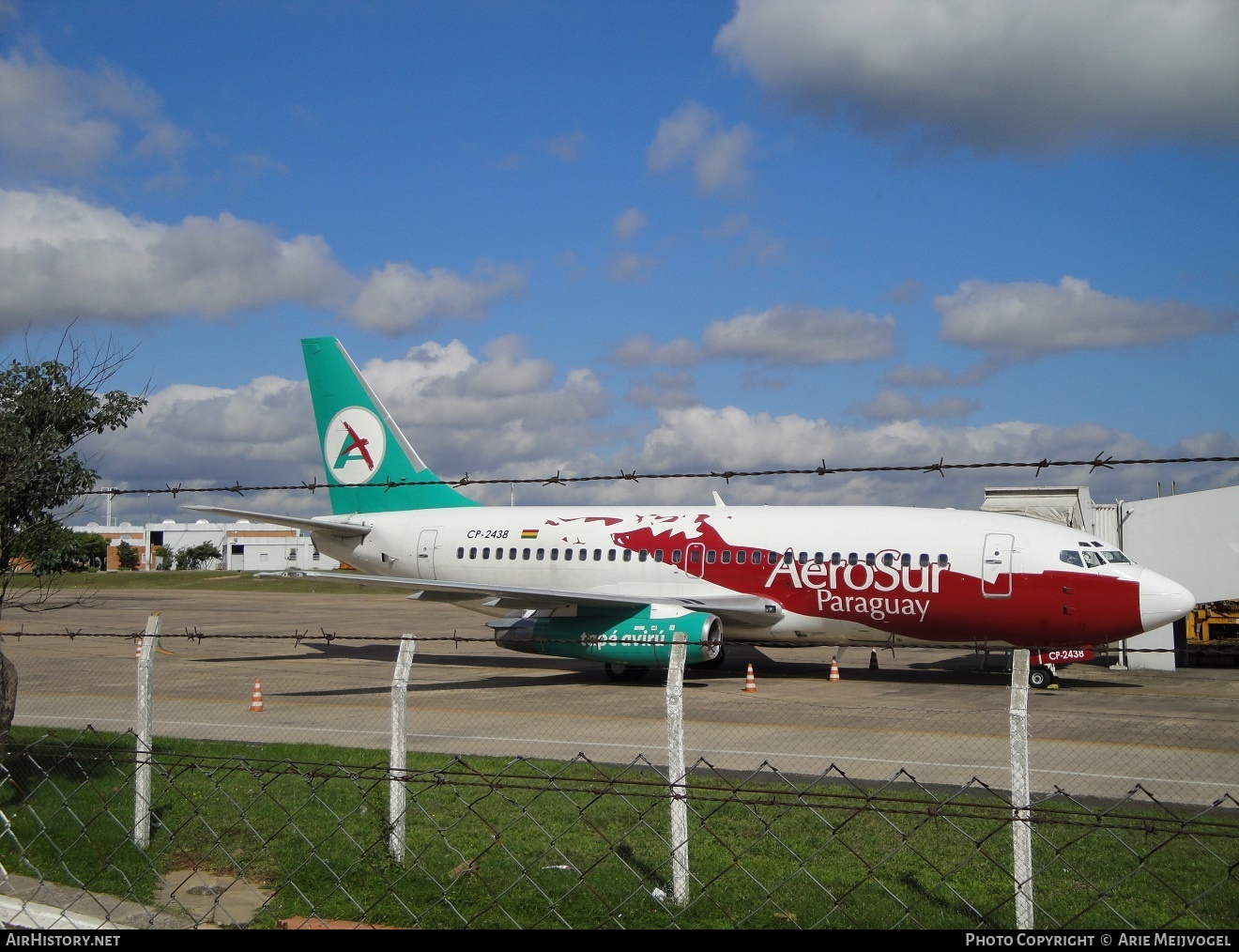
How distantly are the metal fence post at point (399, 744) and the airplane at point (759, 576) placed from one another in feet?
32.3

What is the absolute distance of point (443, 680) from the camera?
2289 centimetres

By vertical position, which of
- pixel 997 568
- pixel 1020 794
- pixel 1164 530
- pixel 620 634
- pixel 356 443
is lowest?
pixel 620 634

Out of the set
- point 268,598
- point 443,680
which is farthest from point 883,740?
point 268,598

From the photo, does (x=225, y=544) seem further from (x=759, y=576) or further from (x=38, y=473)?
(x=38, y=473)

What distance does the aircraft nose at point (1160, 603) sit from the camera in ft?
65.6

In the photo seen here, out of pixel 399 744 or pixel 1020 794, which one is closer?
pixel 1020 794

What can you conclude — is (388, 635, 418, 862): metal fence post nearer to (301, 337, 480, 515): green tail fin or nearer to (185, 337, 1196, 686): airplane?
(185, 337, 1196, 686): airplane

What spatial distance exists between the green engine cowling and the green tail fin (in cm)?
644

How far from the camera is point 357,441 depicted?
29.0m

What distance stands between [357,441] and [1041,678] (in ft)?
60.1

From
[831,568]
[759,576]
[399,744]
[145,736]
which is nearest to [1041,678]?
[831,568]

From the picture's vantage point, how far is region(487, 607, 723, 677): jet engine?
21891 mm
